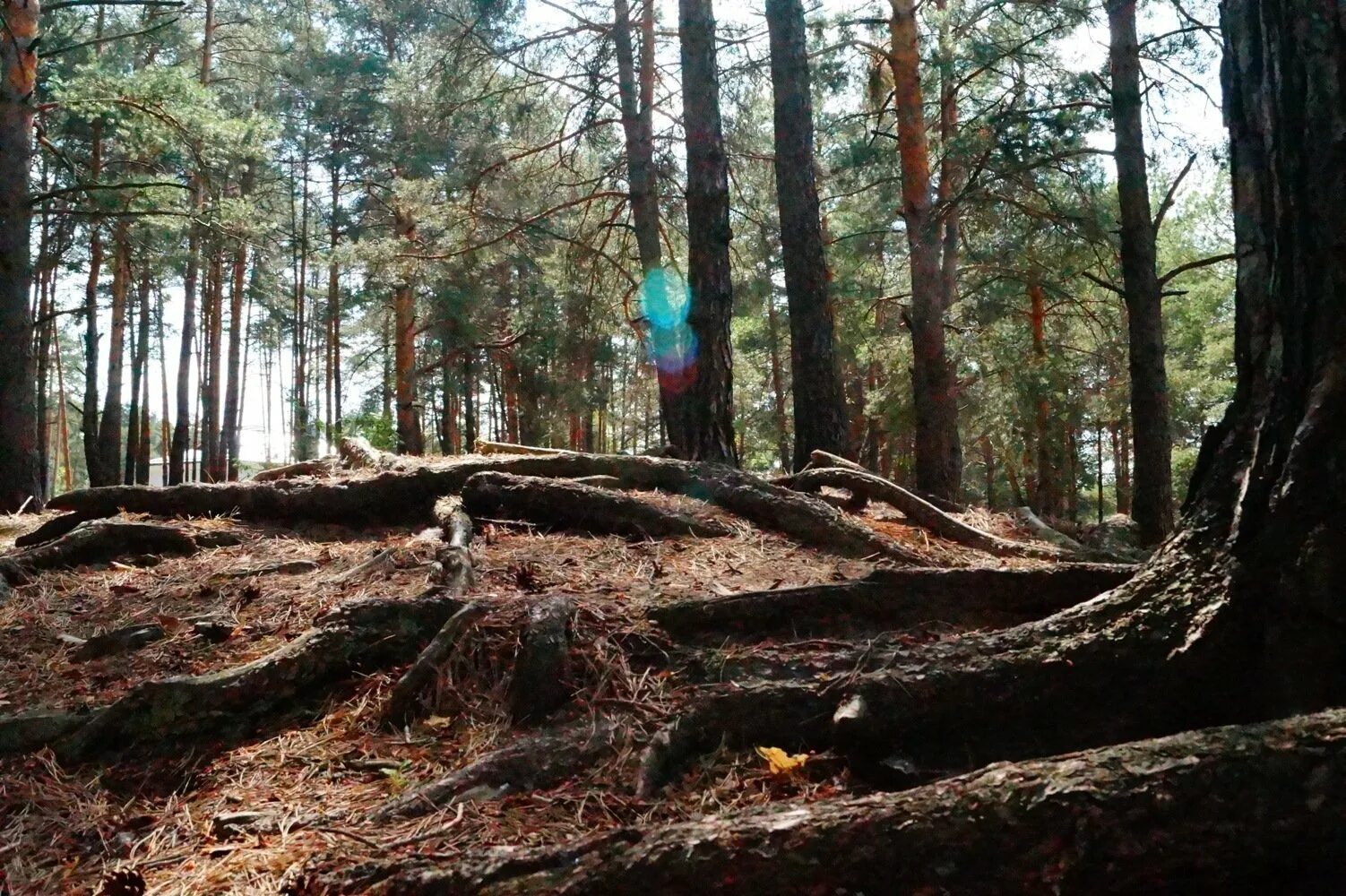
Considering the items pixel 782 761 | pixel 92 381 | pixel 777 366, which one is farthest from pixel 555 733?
pixel 777 366

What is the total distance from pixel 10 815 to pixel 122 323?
67.5 feet

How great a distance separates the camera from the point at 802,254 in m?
7.26

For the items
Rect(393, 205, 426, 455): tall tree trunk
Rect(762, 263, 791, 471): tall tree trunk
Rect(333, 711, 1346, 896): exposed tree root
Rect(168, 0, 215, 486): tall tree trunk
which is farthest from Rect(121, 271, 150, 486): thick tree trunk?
Rect(333, 711, 1346, 896): exposed tree root

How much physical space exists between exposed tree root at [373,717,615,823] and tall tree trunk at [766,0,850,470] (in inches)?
186

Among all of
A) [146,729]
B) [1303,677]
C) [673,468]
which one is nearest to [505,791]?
[146,729]

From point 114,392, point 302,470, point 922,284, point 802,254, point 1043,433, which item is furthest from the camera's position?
point 114,392

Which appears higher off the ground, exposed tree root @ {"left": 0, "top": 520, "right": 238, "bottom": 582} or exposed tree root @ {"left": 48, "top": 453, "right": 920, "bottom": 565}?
exposed tree root @ {"left": 48, "top": 453, "right": 920, "bottom": 565}

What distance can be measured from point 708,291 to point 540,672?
4.46m

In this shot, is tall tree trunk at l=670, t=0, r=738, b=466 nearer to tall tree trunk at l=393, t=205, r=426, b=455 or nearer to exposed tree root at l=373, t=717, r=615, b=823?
exposed tree root at l=373, t=717, r=615, b=823

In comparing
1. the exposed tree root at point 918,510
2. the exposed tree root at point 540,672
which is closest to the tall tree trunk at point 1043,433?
the exposed tree root at point 918,510

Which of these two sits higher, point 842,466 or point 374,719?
point 842,466

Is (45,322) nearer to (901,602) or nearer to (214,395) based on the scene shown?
(214,395)

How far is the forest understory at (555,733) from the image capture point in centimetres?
158

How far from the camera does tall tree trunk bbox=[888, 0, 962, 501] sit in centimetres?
963
